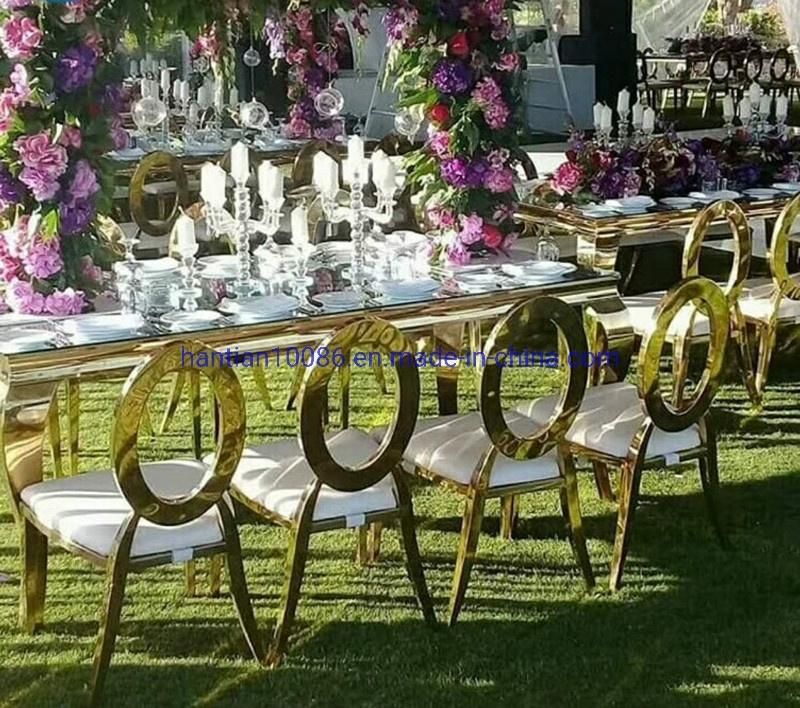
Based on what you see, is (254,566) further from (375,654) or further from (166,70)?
(166,70)

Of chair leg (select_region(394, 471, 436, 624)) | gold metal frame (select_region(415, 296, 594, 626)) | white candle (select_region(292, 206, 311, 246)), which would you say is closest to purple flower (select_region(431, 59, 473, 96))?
white candle (select_region(292, 206, 311, 246))

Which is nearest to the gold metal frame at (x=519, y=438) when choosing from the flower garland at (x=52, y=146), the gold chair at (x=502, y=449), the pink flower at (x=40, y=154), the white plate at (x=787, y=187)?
the gold chair at (x=502, y=449)

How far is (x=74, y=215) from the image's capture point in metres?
3.50

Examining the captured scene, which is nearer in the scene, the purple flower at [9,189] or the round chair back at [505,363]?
the round chair back at [505,363]

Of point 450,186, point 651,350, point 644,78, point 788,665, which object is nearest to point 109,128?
point 450,186

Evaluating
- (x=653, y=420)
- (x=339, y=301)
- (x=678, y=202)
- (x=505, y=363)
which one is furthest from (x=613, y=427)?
(x=678, y=202)

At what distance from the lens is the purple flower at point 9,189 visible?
3.47 m

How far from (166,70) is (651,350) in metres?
2.51

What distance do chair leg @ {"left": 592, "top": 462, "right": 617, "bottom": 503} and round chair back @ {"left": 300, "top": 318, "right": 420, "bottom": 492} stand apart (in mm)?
1202

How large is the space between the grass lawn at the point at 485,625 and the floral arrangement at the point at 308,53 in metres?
2.01

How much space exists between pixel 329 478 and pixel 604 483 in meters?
1.40

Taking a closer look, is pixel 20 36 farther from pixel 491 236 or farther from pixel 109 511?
pixel 491 236

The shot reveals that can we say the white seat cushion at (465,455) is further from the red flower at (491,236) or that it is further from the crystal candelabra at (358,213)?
the red flower at (491,236)

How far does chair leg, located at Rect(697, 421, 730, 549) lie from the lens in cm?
368
